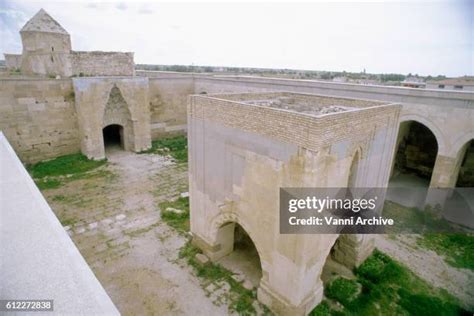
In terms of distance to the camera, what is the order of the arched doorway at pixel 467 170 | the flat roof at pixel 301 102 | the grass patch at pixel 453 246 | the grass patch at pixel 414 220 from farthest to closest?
the arched doorway at pixel 467 170, the grass patch at pixel 414 220, the grass patch at pixel 453 246, the flat roof at pixel 301 102

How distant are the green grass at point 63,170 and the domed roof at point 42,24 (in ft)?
21.4

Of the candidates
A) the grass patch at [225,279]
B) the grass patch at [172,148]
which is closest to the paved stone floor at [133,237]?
the grass patch at [225,279]

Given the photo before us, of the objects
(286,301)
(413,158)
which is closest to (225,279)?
(286,301)

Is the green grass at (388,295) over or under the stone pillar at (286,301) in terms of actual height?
under

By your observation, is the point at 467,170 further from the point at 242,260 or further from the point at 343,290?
the point at 242,260

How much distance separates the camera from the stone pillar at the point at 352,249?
664 cm

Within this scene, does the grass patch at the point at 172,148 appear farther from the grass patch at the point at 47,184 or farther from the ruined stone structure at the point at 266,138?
the grass patch at the point at 47,184

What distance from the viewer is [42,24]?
14047 mm

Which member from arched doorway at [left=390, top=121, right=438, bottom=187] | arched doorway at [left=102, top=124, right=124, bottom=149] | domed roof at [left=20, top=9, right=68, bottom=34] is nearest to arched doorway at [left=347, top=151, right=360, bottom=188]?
arched doorway at [left=390, top=121, right=438, bottom=187]

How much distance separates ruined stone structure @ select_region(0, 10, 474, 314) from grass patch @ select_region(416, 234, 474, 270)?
1.95 meters

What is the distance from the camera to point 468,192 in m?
11.2

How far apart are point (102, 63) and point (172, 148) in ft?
17.6

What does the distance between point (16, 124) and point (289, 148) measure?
1176 centimetres

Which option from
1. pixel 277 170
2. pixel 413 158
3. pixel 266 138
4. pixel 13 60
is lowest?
pixel 413 158
